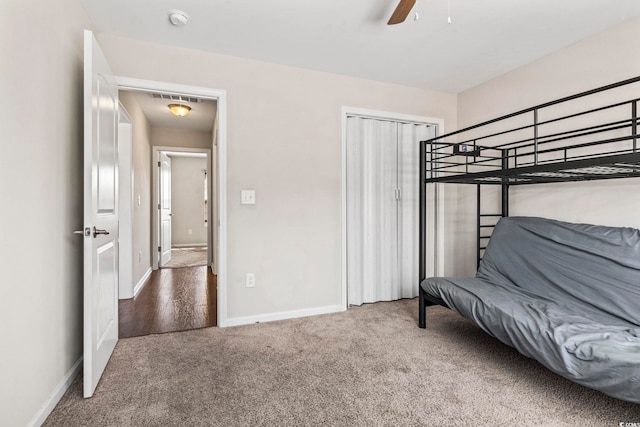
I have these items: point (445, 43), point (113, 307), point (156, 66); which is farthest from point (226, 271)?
point (445, 43)

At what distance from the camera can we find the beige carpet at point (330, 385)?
5.03 feet

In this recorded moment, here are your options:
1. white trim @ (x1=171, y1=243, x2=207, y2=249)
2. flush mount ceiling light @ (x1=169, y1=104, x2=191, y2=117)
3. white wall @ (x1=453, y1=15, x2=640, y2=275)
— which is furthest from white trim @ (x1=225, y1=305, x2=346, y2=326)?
white trim @ (x1=171, y1=243, x2=207, y2=249)

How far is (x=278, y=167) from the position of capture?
9.45ft

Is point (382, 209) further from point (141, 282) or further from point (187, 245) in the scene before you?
point (187, 245)

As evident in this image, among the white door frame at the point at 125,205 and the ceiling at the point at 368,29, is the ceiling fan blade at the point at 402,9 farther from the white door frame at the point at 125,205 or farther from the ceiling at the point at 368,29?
the white door frame at the point at 125,205

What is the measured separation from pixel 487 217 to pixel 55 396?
362 centimetres

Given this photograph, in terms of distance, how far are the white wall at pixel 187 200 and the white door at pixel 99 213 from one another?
5.86 meters

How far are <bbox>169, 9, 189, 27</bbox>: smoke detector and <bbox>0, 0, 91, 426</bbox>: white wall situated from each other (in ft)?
1.78

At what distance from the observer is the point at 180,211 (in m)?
7.99

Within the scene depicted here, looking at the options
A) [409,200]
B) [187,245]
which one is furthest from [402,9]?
[187,245]

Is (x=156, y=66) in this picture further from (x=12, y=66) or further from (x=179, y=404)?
(x=179, y=404)

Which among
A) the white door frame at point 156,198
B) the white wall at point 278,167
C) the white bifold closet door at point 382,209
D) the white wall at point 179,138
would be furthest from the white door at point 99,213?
the white wall at point 179,138

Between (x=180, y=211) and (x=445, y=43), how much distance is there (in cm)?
723

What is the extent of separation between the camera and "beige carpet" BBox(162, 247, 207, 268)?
570 cm
